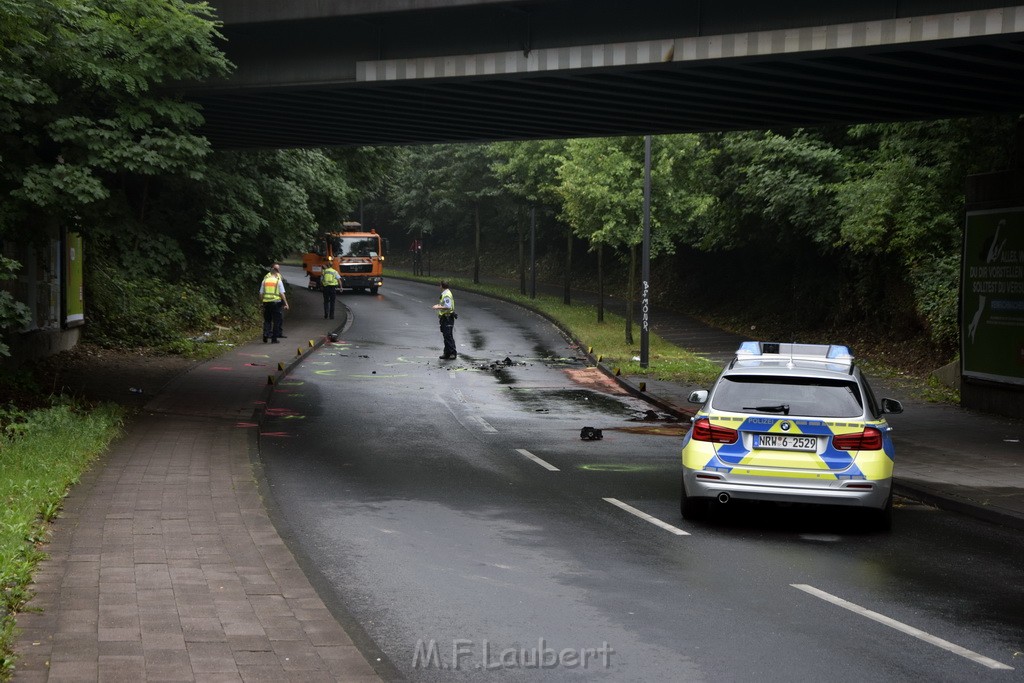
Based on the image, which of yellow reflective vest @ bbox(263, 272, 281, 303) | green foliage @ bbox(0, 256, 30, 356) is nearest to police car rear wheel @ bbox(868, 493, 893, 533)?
green foliage @ bbox(0, 256, 30, 356)

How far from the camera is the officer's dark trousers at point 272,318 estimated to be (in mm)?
32000

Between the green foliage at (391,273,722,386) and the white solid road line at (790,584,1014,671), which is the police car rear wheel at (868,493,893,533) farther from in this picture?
the green foliage at (391,273,722,386)

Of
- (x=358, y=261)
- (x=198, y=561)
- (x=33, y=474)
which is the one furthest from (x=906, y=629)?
(x=358, y=261)

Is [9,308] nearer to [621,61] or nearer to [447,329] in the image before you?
[621,61]

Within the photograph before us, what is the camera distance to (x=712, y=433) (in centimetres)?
1049

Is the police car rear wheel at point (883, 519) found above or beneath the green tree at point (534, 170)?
beneath

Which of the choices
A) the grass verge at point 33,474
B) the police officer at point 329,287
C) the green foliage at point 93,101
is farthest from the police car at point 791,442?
the police officer at point 329,287

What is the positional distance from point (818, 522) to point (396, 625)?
5.31 m

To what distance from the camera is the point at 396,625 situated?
7254 millimetres

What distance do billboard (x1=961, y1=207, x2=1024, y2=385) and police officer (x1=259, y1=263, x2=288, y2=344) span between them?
18031mm

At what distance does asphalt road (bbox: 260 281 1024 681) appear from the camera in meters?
6.68

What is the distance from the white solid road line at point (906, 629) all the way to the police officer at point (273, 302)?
2465 cm

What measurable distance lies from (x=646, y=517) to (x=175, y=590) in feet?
16.3

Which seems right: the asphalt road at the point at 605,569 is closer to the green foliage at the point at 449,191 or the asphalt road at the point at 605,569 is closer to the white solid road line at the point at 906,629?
the white solid road line at the point at 906,629
